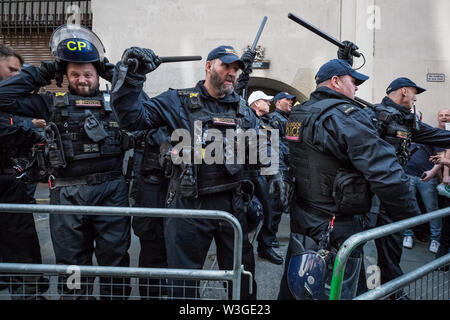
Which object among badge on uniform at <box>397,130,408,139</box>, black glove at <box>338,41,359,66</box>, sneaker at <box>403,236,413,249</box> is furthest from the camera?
sneaker at <box>403,236,413,249</box>

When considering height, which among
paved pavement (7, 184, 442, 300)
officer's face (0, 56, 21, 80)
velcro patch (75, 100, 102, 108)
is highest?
officer's face (0, 56, 21, 80)

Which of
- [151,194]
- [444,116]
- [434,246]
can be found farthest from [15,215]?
[444,116]

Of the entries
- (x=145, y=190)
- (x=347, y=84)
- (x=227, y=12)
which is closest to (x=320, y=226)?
(x=347, y=84)

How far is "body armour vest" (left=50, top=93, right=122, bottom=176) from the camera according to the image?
243 cm

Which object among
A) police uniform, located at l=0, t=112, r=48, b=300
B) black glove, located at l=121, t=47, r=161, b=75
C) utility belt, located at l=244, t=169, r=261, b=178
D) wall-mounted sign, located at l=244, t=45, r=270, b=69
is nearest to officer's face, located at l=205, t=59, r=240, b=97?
black glove, located at l=121, t=47, r=161, b=75

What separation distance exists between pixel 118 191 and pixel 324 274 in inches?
66.6

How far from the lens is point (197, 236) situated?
2.25m

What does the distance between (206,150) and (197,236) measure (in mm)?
609

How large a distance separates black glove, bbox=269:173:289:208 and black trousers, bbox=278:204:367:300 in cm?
11

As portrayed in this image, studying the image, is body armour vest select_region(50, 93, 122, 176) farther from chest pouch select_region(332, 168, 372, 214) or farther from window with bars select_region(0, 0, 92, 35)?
window with bars select_region(0, 0, 92, 35)

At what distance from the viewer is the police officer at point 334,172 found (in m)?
1.98

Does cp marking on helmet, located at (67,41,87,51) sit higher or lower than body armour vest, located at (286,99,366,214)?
higher

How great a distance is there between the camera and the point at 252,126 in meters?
2.58
